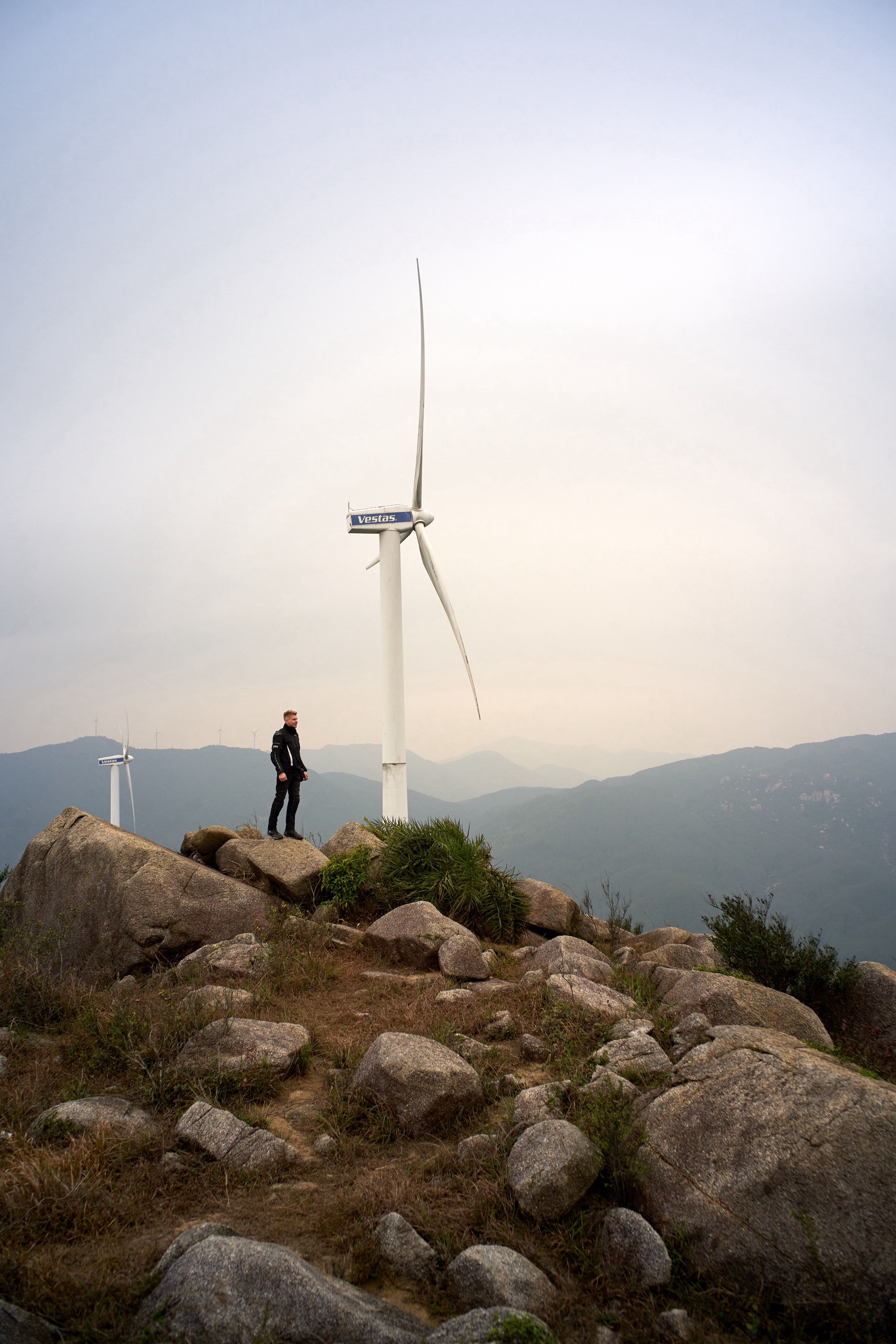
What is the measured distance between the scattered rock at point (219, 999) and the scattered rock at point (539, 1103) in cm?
431

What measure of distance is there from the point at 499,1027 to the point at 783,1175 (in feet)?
16.1

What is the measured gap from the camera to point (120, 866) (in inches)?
581

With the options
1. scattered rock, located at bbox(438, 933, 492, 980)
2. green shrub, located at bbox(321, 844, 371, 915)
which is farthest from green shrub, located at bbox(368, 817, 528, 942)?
scattered rock, located at bbox(438, 933, 492, 980)

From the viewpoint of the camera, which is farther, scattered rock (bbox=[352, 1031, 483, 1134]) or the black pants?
the black pants

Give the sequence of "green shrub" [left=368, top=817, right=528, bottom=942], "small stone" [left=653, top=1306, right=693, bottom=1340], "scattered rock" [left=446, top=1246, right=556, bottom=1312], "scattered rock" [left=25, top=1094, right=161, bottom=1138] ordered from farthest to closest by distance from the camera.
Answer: "green shrub" [left=368, top=817, right=528, bottom=942]
"scattered rock" [left=25, top=1094, right=161, bottom=1138]
"scattered rock" [left=446, top=1246, right=556, bottom=1312]
"small stone" [left=653, top=1306, right=693, bottom=1340]

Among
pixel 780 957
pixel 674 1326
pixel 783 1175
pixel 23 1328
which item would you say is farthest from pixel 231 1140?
pixel 780 957

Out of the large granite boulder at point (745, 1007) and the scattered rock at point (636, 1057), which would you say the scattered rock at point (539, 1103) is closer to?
the scattered rock at point (636, 1057)

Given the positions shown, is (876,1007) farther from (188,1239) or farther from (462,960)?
(188,1239)

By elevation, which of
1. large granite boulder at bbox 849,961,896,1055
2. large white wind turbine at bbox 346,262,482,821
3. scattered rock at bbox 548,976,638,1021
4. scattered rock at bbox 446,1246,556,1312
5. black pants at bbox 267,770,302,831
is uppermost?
large white wind turbine at bbox 346,262,482,821

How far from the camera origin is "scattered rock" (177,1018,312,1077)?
8703 millimetres

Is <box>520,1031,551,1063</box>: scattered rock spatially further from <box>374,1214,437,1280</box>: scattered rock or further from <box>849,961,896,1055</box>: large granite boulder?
<box>849,961,896,1055</box>: large granite boulder

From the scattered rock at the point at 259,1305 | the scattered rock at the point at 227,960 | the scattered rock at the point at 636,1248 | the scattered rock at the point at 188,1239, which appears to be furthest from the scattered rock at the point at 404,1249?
the scattered rock at the point at 227,960

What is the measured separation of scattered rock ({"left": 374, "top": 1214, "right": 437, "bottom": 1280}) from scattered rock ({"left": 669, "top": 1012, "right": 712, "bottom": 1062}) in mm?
4133

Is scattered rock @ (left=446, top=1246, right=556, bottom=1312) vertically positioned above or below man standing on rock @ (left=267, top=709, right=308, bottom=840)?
below
